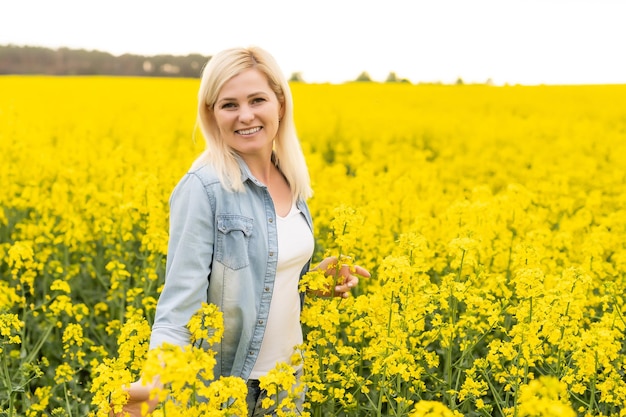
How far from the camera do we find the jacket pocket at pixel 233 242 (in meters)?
2.92

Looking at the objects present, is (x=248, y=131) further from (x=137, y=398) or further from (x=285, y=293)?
(x=137, y=398)

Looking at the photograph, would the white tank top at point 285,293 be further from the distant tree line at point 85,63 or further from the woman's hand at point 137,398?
the distant tree line at point 85,63

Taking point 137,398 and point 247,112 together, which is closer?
point 137,398

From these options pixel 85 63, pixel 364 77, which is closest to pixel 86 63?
pixel 85 63

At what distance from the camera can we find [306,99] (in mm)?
17516

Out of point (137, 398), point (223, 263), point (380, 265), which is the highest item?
point (223, 263)

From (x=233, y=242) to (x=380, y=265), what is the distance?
113 cm

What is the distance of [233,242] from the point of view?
294 cm

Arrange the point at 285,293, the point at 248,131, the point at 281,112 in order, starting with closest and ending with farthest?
the point at 248,131, the point at 285,293, the point at 281,112

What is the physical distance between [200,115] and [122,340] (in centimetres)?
95

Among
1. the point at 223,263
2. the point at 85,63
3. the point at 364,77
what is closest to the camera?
the point at 223,263

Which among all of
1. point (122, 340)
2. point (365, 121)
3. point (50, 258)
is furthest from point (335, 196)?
point (365, 121)

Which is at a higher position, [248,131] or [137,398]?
[248,131]

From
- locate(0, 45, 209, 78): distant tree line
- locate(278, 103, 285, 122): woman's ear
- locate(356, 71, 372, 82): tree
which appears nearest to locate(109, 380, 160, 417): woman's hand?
locate(278, 103, 285, 122): woman's ear
